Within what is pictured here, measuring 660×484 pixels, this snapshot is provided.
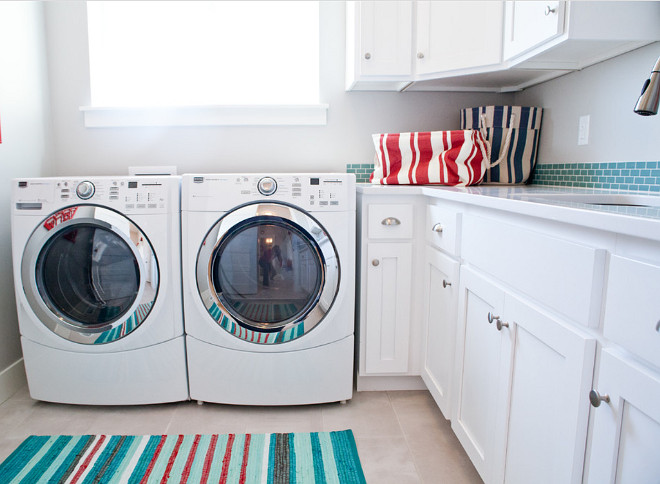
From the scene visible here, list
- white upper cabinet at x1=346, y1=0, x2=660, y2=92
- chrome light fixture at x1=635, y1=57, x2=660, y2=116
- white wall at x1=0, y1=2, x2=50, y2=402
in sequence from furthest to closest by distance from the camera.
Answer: white wall at x1=0, y1=2, x2=50, y2=402 < white upper cabinet at x1=346, y1=0, x2=660, y2=92 < chrome light fixture at x1=635, y1=57, x2=660, y2=116

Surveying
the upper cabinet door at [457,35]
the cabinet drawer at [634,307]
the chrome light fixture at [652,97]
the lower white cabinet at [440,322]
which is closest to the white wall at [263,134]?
the upper cabinet door at [457,35]

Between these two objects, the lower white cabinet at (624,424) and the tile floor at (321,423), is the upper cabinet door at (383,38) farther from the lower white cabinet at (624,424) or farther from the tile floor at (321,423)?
the lower white cabinet at (624,424)

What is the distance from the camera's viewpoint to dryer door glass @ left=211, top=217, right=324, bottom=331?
1697mm

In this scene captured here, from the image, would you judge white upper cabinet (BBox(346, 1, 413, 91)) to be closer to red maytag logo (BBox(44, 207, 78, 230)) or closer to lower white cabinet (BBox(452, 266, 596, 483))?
lower white cabinet (BBox(452, 266, 596, 483))

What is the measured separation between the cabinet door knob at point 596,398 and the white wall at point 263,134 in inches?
71.3

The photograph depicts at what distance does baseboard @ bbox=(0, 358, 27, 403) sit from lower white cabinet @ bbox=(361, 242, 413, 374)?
1509mm

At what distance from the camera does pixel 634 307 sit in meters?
0.68

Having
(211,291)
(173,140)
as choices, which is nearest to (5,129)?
(173,140)

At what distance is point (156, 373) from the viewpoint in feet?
5.90

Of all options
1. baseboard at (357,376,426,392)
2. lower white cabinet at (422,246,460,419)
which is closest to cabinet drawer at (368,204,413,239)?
lower white cabinet at (422,246,460,419)

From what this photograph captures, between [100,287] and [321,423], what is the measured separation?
0.99 m

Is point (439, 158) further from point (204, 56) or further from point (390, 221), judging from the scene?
point (204, 56)

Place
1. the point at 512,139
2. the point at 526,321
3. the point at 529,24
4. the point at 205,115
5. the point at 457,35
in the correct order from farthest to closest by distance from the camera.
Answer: the point at 205,115 → the point at 512,139 → the point at 457,35 → the point at 529,24 → the point at 526,321

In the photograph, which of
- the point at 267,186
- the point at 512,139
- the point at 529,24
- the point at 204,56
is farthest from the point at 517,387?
the point at 204,56
